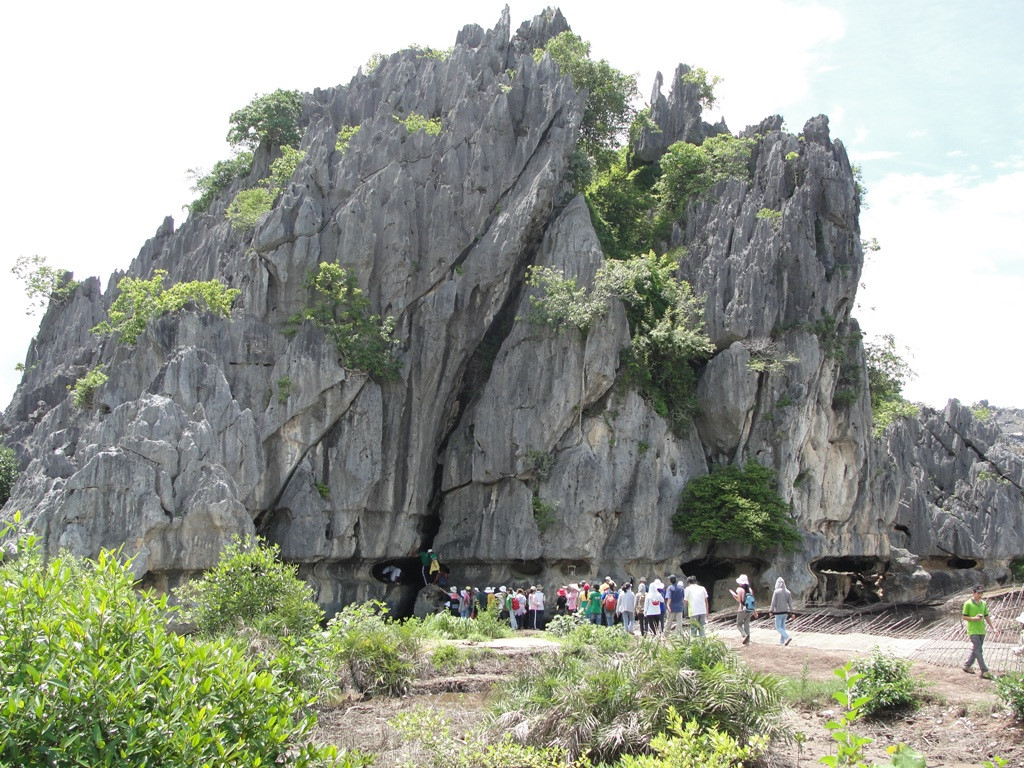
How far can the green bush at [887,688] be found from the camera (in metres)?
12.7

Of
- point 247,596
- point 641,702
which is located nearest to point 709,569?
point 247,596

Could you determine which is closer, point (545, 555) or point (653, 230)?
point (545, 555)

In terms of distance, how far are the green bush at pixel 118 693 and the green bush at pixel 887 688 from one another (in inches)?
331

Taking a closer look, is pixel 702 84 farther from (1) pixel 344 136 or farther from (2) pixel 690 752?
(2) pixel 690 752

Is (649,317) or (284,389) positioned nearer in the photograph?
(284,389)

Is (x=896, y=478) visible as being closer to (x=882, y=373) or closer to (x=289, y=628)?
(x=882, y=373)

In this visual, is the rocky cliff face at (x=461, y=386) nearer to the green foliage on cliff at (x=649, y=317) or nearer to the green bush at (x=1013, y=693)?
the green foliage on cliff at (x=649, y=317)

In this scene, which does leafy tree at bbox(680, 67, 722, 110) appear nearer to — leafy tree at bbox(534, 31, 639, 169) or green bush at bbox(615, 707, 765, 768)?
leafy tree at bbox(534, 31, 639, 169)

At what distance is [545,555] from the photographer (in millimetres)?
31344

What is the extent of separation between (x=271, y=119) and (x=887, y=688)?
37232 mm

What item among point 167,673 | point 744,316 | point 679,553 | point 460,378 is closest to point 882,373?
point 744,316

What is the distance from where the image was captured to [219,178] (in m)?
42.6

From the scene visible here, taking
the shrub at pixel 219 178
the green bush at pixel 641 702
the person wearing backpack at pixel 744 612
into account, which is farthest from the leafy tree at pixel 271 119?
the green bush at pixel 641 702

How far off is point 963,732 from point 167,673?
1014 centimetres
